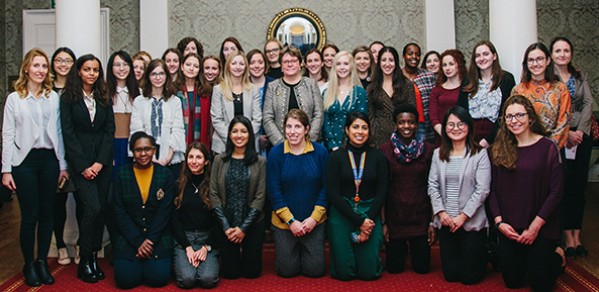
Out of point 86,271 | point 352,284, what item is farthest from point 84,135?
point 352,284

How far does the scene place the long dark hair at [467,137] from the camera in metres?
4.12

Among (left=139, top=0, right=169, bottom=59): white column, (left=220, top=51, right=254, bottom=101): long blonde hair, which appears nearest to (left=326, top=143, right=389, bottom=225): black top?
(left=220, top=51, right=254, bottom=101): long blonde hair

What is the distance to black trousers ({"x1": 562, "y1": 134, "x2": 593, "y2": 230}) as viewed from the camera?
472cm

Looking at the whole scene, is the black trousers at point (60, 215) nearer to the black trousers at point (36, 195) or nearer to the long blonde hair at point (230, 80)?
the black trousers at point (36, 195)

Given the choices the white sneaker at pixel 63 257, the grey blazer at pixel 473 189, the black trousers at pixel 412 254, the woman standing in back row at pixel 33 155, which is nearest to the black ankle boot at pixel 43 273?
the woman standing in back row at pixel 33 155

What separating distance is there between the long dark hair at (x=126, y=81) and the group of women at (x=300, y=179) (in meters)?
0.01

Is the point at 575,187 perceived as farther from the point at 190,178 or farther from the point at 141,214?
the point at 141,214

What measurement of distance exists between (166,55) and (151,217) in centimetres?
163

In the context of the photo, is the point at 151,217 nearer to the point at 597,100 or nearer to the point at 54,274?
the point at 54,274

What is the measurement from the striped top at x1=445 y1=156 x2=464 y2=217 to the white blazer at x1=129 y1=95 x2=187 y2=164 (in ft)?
6.77

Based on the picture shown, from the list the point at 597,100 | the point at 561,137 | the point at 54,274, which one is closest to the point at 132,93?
the point at 54,274

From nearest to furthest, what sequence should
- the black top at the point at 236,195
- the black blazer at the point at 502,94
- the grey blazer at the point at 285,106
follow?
1. the black top at the point at 236,195
2. the black blazer at the point at 502,94
3. the grey blazer at the point at 285,106

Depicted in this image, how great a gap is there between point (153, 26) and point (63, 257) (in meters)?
4.34

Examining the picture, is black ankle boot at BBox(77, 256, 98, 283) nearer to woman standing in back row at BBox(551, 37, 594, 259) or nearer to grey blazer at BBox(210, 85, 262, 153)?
grey blazer at BBox(210, 85, 262, 153)
